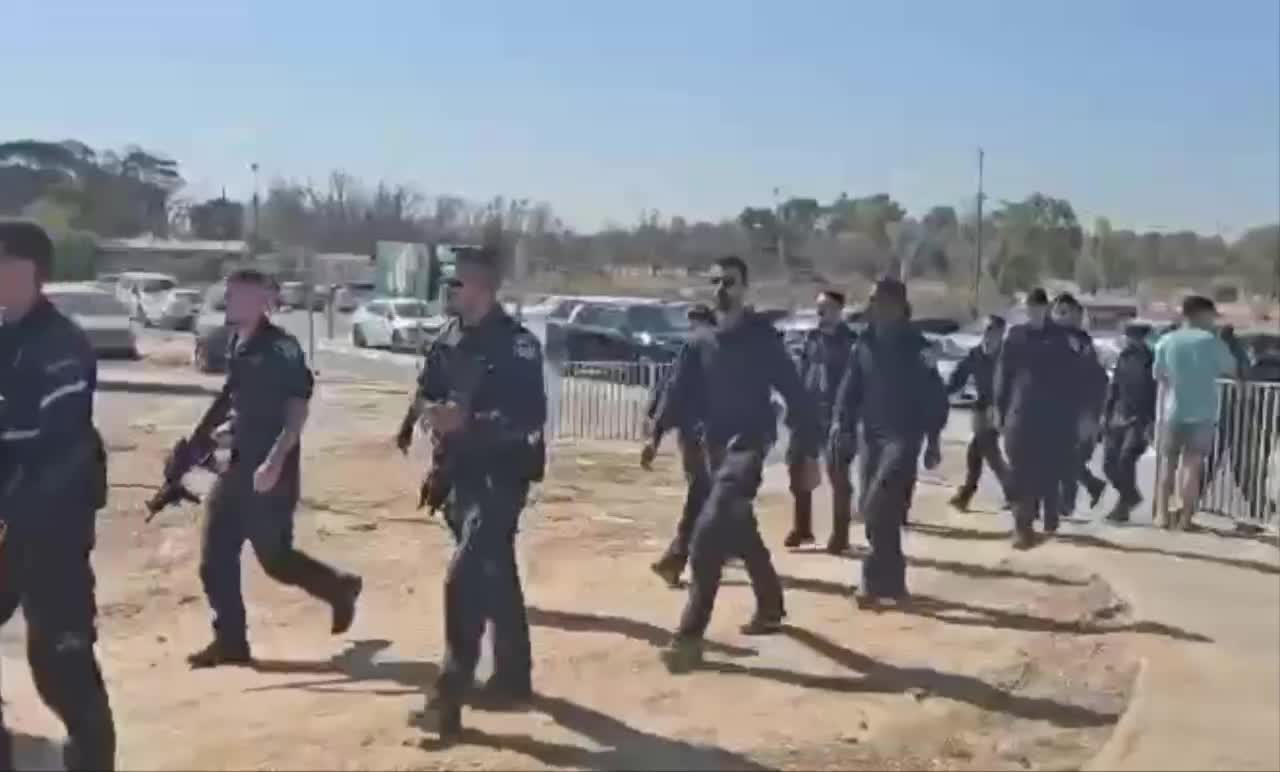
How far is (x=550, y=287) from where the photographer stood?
245 ft

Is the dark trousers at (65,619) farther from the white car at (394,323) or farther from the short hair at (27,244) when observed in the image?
the white car at (394,323)

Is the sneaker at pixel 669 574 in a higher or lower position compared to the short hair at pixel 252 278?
lower

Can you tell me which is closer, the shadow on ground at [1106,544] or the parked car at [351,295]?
the shadow on ground at [1106,544]

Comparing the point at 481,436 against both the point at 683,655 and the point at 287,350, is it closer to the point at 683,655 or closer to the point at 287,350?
the point at 287,350

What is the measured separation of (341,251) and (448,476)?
260 ft

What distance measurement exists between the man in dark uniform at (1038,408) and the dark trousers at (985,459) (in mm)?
913

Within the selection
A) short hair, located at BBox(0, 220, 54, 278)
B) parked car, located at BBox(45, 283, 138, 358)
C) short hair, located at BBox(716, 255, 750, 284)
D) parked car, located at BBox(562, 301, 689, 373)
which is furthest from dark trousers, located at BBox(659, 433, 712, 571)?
parked car, located at BBox(45, 283, 138, 358)

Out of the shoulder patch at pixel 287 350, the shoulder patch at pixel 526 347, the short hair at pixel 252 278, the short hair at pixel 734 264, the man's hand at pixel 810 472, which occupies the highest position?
the short hair at pixel 734 264

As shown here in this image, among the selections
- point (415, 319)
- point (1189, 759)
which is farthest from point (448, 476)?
point (415, 319)

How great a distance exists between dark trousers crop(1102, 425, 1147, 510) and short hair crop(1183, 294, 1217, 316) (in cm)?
132

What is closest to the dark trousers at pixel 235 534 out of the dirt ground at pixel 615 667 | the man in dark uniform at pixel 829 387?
the dirt ground at pixel 615 667

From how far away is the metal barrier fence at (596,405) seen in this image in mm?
20922

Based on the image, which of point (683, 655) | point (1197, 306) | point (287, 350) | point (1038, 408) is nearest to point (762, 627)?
point (683, 655)

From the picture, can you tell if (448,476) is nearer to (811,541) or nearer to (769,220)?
(811,541)
